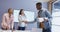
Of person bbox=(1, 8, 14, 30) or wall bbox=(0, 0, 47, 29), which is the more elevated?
wall bbox=(0, 0, 47, 29)

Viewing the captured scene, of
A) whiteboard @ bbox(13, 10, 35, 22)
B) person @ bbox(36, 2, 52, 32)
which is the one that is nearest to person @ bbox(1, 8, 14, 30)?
whiteboard @ bbox(13, 10, 35, 22)

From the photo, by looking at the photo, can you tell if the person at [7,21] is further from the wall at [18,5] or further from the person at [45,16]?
the person at [45,16]

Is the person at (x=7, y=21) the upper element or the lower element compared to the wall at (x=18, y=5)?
lower

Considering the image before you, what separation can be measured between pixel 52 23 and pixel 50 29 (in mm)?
47

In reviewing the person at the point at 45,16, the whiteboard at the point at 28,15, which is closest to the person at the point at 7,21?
the whiteboard at the point at 28,15

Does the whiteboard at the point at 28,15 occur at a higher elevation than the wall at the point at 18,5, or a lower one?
lower

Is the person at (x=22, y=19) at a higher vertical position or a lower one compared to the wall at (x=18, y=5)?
lower

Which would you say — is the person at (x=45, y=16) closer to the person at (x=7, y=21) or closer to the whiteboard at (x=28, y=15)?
the whiteboard at (x=28, y=15)

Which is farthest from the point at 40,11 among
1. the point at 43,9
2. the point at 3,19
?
the point at 3,19

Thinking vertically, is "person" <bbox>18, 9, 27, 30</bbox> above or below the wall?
below

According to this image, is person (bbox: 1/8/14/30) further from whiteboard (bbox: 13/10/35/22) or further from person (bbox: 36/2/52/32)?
person (bbox: 36/2/52/32)

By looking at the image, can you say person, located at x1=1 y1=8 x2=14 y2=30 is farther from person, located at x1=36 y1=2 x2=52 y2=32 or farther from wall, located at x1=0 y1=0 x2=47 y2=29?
person, located at x1=36 y1=2 x2=52 y2=32

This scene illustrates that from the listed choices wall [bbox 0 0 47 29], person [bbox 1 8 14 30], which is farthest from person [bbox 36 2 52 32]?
person [bbox 1 8 14 30]

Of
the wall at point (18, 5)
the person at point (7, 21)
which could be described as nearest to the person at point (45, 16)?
the wall at point (18, 5)
